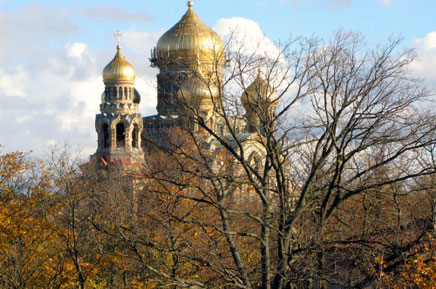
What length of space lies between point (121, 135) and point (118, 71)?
219 inches

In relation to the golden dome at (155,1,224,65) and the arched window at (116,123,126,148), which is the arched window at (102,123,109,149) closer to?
the arched window at (116,123,126,148)

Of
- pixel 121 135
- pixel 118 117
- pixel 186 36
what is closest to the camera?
pixel 118 117

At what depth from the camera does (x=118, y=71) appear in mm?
64625

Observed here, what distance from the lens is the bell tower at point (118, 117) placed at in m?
63.7

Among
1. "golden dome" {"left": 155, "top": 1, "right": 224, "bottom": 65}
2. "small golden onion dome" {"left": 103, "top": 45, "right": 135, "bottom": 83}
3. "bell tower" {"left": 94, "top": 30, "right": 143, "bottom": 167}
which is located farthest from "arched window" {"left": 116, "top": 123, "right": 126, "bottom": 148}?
"golden dome" {"left": 155, "top": 1, "right": 224, "bottom": 65}

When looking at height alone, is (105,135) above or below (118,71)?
below

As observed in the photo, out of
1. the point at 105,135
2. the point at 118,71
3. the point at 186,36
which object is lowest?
the point at 105,135

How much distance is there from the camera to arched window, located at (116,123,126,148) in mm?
64438

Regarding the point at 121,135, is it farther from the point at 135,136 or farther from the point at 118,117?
the point at 118,117

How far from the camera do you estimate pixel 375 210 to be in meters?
21.4

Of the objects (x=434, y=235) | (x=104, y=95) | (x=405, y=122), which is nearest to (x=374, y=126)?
(x=405, y=122)

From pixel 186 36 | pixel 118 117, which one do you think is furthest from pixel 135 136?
pixel 186 36

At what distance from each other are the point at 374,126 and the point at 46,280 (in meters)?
14.9

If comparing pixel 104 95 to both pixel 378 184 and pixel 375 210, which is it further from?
pixel 378 184
